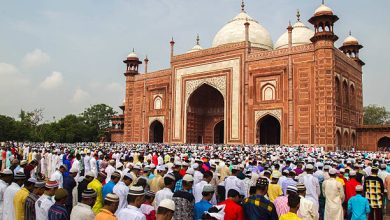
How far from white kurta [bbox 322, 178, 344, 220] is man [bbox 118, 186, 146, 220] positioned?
3748 millimetres

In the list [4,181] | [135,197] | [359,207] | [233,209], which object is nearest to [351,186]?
[359,207]

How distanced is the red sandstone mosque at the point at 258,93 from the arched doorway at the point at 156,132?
0.10 meters

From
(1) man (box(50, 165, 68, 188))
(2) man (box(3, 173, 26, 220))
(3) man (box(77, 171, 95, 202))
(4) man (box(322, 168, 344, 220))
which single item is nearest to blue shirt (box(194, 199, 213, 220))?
(3) man (box(77, 171, 95, 202))

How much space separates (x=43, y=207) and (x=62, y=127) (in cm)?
3605

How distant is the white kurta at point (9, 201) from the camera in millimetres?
4484

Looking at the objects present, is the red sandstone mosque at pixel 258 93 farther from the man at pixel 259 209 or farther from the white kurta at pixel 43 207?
the white kurta at pixel 43 207

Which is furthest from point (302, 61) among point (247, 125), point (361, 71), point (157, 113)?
point (157, 113)

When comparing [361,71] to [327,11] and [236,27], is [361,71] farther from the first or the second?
[236,27]

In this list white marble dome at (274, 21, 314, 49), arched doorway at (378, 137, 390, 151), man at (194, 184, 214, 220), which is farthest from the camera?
white marble dome at (274, 21, 314, 49)

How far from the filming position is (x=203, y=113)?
29000 millimetres

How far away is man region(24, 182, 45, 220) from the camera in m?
4.20

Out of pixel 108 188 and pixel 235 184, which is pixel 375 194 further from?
pixel 108 188

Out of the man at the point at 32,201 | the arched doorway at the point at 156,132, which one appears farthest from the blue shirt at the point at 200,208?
the arched doorway at the point at 156,132

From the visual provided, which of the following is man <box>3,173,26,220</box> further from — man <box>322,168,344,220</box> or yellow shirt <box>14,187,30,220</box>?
man <box>322,168,344,220</box>
